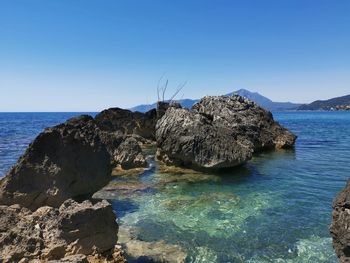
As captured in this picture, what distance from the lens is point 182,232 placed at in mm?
13430

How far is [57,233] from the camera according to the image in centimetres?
877

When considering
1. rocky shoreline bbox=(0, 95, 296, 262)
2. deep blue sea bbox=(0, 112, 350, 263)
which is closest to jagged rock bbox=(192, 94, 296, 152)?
rocky shoreline bbox=(0, 95, 296, 262)

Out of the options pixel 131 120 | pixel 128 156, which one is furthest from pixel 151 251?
pixel 131 120

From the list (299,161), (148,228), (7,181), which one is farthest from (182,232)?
(299,161)

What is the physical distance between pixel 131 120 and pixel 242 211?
29.7 meters

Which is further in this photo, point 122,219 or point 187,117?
point 187,117

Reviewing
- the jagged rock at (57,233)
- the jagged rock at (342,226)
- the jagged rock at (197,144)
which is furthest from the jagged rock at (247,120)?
the jagged rock at (342,226)

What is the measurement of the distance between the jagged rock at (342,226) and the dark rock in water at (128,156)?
18.9 m

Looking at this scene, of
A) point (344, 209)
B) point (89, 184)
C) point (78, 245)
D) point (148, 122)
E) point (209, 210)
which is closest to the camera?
point (344, 209)

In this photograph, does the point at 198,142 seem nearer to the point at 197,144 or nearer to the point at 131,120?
the point at 197,144

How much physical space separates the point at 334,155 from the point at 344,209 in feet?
85.2

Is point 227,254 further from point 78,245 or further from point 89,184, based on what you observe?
point 89,184

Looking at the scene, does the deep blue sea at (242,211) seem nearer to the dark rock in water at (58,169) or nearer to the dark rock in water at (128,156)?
the dark rock in water at (128,156)

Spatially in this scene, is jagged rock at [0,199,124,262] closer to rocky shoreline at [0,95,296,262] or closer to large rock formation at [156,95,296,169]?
rocky shoreline at [0,95,296,262]
